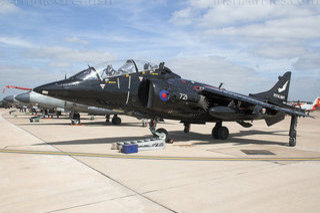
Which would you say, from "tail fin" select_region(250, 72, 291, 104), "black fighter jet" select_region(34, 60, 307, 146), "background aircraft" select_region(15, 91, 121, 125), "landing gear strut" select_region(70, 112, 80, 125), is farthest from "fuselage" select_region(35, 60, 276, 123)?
"landing gear strut" select_region(70, 112, 80, 125)

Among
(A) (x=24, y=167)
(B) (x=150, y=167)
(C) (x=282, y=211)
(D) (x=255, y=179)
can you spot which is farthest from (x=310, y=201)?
(A) (x=24, y=167)

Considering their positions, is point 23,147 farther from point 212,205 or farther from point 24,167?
point 212,205

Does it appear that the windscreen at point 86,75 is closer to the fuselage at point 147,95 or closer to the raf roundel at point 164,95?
the fuselage at point 147,95

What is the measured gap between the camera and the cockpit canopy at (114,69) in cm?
841

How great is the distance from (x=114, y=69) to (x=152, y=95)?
5.56 feet

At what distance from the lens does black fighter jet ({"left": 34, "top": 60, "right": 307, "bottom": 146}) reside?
26.9 feet

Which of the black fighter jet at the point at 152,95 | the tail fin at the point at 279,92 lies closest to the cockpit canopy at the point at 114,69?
the black fighter jet at the point at 152,95

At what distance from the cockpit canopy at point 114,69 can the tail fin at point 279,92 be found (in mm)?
7864

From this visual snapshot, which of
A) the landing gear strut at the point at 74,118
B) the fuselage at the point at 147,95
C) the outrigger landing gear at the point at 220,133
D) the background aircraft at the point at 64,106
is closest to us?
the fuselage at the point at 147,95

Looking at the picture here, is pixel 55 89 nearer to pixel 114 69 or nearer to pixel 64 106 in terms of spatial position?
pixel 114 69

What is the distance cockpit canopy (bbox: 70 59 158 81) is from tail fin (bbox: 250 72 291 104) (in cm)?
786

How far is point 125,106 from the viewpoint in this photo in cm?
928

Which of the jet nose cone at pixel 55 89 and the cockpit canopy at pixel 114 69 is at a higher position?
the cockpit canopy at pixel 114 69

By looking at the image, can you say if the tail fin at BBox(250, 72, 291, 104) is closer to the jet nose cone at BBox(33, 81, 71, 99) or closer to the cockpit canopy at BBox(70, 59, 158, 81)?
the cockpit canopy at BBox(70, 59, 158, 81)
